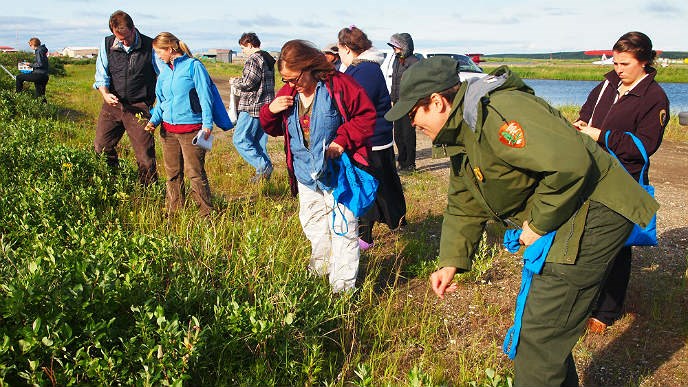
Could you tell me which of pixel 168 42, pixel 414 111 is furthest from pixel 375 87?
pixel 414 111

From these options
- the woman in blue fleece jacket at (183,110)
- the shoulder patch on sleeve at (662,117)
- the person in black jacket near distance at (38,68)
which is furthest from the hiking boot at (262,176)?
the person in black jacket near distance at (38,68)

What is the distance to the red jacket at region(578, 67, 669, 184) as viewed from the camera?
348 cm

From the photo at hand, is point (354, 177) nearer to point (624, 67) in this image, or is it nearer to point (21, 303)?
point (624, 67)

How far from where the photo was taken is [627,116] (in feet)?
11.9

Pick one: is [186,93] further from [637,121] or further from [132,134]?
[637,121]

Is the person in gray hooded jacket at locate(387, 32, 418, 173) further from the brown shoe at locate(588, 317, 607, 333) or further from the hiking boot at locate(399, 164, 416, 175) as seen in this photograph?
the brown shoe at locate(588, 317, 607, 333)

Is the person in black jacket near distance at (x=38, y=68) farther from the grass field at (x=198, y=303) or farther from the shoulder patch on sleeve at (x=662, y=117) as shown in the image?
the shoulder patch on sleeve at (x=662, y=117)

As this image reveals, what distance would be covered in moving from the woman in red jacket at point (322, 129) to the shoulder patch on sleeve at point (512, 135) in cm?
171

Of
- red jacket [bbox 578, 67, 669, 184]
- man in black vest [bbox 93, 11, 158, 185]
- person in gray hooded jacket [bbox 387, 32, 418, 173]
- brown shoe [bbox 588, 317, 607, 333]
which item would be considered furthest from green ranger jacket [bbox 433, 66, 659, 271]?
person in gray hooded jacket [bbox 387, 32, 418, 173]

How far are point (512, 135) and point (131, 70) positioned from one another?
502 centimetres

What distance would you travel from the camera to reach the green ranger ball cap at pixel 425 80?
2.30 m

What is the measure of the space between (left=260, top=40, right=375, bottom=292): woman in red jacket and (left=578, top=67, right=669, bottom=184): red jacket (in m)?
1.53

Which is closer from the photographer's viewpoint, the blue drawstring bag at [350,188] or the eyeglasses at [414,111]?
the eyeglasses at [414,111]

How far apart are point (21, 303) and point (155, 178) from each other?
3.89 meters
